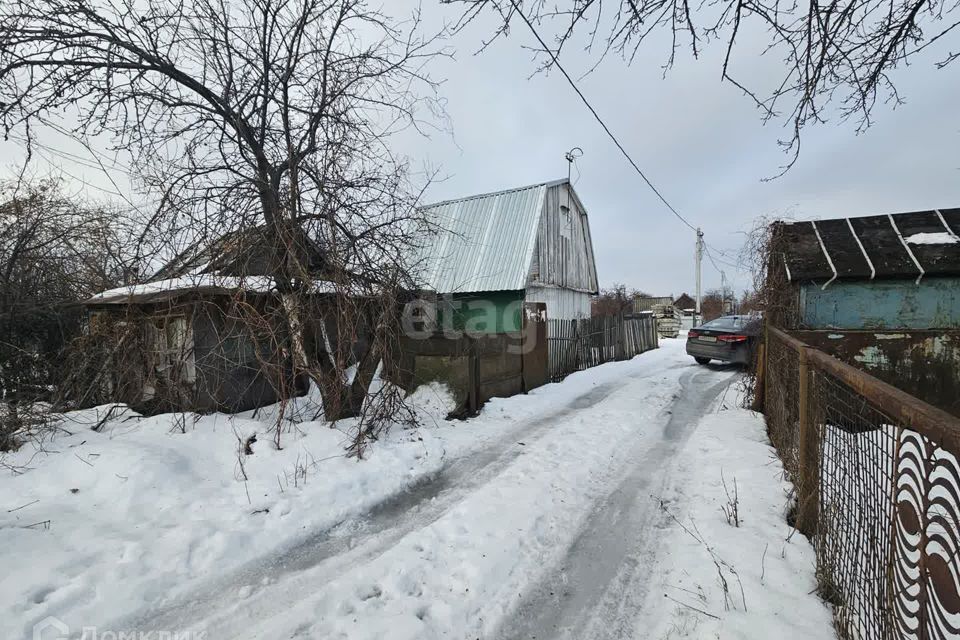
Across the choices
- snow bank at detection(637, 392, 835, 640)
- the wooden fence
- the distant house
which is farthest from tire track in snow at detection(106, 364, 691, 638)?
the wooden fence

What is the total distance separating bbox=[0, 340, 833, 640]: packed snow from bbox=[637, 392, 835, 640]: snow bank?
0.04 ft

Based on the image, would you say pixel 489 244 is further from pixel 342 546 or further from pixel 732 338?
pixel 342 546

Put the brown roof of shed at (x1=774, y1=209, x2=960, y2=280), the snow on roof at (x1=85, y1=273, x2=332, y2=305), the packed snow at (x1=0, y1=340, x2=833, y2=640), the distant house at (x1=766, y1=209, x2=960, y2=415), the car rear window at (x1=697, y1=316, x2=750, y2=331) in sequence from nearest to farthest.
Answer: the packed snow at (x1=0, y1=340, x2=833, y2=640)
the distant house at (x1=766, y1=209, x2=960, y2=415)
the snow on roof at (x1=85, y1=273, x2=332, y2=305)
the brown roof of shed at (x1=774, y1=209, x2=960, y2=280)
the car rear window at (x1=697, y1=316, x2=750, y2=331)

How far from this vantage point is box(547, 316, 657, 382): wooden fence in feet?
32.9

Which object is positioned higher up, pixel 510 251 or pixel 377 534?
pixel 510 251

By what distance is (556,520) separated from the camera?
3.23 metres

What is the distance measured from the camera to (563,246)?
14.1 m

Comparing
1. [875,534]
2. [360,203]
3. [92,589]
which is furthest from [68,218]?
[875,534]

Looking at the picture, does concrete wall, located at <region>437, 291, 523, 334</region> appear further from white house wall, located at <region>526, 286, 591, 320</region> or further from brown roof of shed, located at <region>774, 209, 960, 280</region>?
brown roof of shed, located at <region>774, 209, 960, 280</region>

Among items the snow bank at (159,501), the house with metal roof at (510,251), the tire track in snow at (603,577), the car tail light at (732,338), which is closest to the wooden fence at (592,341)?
the house with metal roof at (510,251)

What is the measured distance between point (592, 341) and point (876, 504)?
1068 centimetres

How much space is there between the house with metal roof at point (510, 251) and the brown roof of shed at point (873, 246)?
627 cm

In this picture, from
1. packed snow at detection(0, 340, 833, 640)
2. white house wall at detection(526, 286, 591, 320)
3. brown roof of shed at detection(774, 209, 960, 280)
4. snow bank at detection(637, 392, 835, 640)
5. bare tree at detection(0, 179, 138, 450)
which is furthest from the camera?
white house wall at detection(526, 286, 591, 320)

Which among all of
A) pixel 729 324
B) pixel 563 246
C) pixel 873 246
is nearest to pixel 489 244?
pixel 563 246
